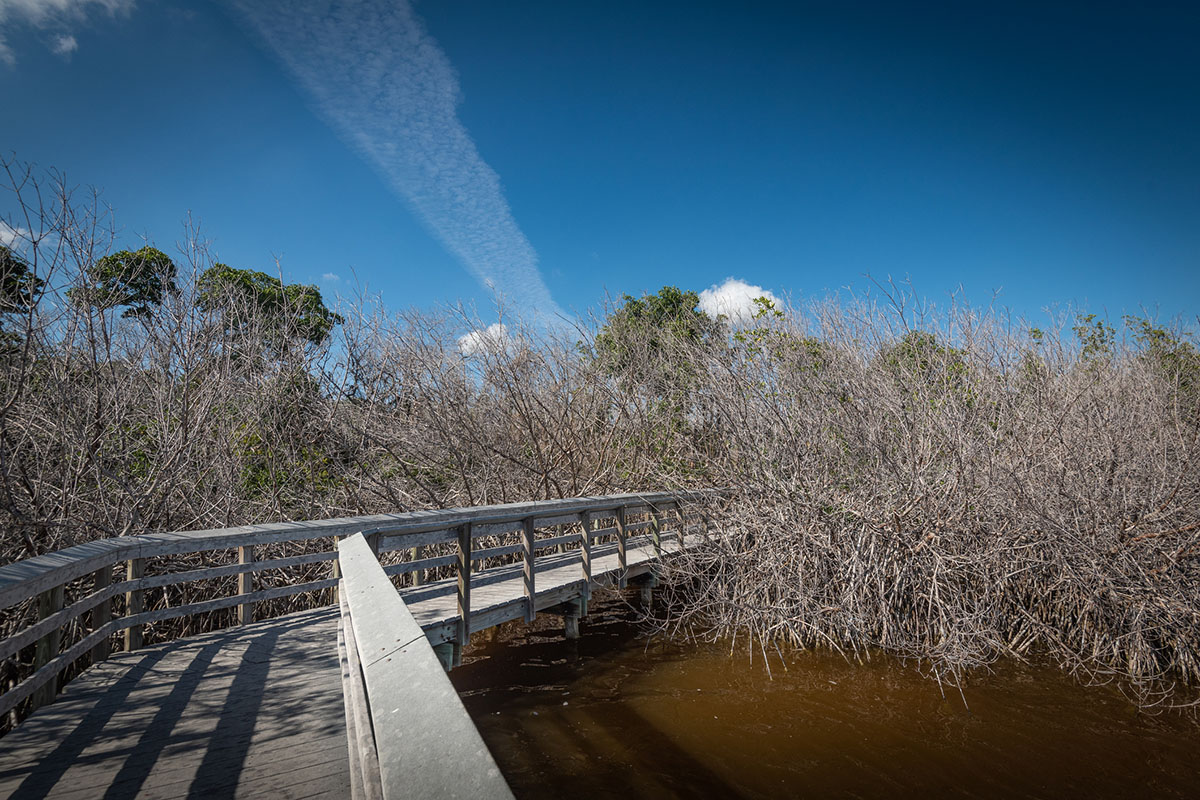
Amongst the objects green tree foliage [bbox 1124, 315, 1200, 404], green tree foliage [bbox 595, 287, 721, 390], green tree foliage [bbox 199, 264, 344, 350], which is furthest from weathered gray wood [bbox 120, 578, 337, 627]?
green tree foliage [bbox 1124, 315, 1200, 404]

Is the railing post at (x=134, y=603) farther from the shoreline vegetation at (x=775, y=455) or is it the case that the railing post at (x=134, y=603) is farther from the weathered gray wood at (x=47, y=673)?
the shoreline vegetation at (x=775, y=455)

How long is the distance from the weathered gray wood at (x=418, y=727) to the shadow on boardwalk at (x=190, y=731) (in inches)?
84.8

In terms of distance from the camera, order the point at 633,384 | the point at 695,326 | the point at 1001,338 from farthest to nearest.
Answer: the point at 695,326
the point at 633,384
the point at 1001,338

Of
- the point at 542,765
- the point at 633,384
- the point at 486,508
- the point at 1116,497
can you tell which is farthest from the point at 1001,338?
the point at 542,765

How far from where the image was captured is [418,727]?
2.97 ft

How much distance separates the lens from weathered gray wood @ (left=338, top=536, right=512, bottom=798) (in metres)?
0.76

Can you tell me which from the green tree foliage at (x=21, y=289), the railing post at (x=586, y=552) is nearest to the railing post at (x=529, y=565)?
the railing post at (x=586, y=552)

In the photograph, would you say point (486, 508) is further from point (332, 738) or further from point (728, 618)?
point (728, 618)

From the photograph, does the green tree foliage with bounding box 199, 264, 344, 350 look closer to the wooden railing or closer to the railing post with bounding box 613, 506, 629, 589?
the wooden railing

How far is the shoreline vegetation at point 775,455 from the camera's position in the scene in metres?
6.31

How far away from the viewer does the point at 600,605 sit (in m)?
10.6

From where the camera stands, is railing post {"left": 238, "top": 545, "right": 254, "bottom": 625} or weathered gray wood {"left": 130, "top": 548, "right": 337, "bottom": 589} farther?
railing post {"left": 238, "top": 545, "right": 254, "bottom": 625}

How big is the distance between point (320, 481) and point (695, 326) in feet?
27.7

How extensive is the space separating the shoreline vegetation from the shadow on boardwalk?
8.20 ft
